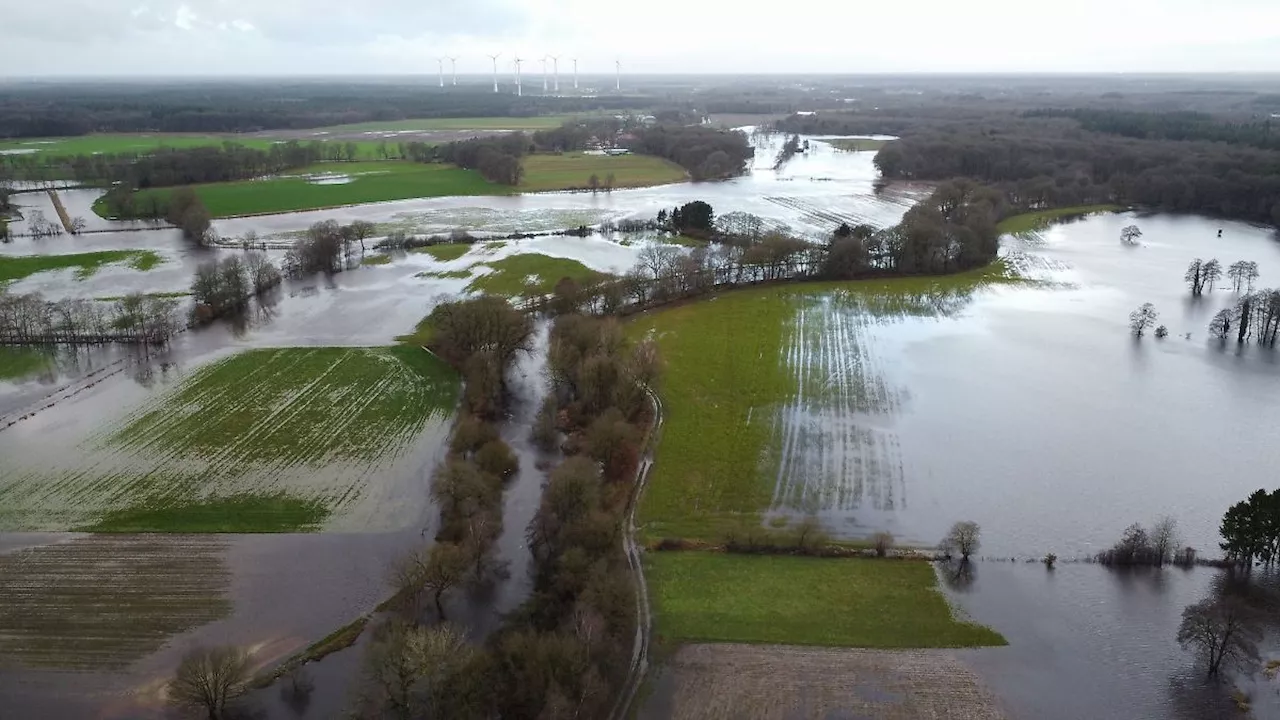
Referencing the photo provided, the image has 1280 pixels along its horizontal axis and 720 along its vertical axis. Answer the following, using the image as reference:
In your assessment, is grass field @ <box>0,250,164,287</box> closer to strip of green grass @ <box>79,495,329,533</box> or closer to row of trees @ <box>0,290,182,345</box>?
row of trees @ <box>0,290,182,345</box>

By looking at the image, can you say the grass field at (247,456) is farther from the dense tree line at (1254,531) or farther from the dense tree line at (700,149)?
the dense tree line at (700,149)

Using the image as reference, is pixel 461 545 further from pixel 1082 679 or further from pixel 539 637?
pixel 1082 679

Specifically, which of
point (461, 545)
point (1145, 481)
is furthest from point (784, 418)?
point (461, 545)

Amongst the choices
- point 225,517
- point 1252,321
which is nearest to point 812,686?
point 225,517

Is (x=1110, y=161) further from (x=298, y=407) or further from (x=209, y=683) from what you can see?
(x=209, y=683)

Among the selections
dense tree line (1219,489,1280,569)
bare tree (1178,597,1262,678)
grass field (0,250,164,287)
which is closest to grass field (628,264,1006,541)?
bare tree (1178,597,1262,678)

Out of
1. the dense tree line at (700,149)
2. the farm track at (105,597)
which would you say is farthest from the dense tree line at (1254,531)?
the dense tree line at (700,149)
